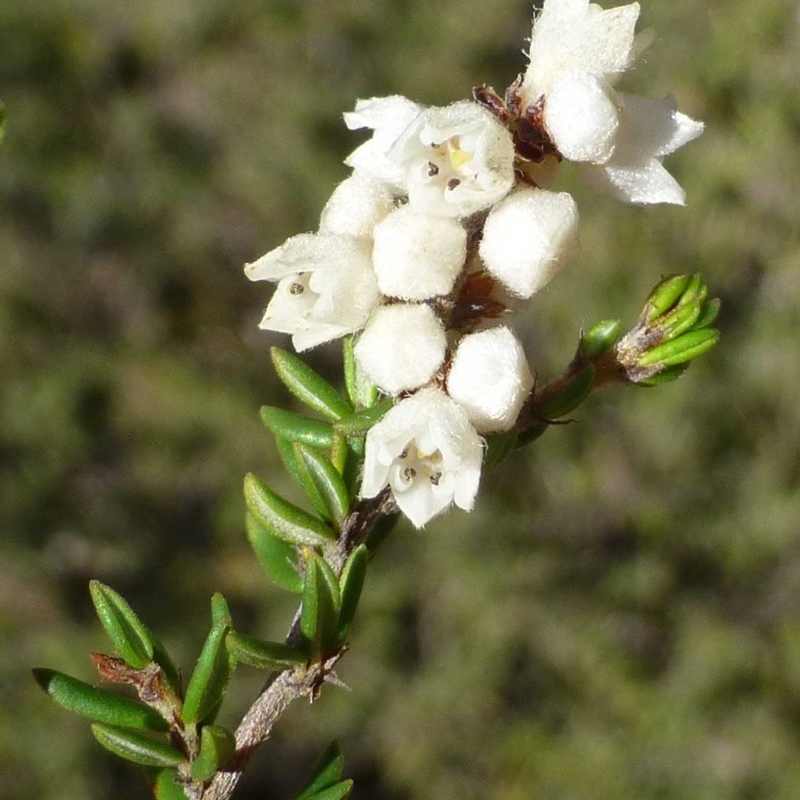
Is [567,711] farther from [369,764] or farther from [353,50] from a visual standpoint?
[353,50]

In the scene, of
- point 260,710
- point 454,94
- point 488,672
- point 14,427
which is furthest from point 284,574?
point 454,94

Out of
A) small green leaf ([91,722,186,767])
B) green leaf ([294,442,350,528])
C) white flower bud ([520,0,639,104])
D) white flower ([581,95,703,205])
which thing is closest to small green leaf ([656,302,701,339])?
white flower ([581,95,703,205])

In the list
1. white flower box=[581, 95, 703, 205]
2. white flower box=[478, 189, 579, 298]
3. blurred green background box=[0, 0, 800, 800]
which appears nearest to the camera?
white flower box=[478, 189, 579, 298]

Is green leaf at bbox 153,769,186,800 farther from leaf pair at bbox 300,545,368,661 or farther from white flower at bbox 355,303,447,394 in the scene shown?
white flower at bbox 355,303,447,394

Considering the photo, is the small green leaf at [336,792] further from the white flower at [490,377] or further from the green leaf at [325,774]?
the white flower at [490,377]

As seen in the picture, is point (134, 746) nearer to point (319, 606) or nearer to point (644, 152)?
point (319, 606)

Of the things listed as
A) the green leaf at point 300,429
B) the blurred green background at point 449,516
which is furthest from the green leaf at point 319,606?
the blurred green background at point 449,516

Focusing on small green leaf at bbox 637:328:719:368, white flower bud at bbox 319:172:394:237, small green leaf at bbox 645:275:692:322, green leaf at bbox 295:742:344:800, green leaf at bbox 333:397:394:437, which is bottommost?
green leaf at bbox 295:742:344:800
